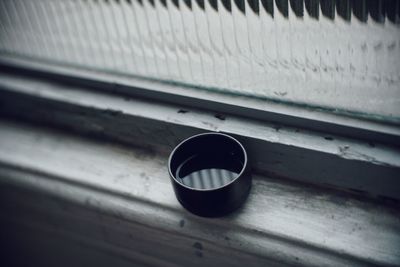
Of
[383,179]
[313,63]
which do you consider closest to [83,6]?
[313,63]

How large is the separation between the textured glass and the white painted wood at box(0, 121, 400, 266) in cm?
12

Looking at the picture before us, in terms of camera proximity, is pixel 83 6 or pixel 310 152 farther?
pixel 83 6

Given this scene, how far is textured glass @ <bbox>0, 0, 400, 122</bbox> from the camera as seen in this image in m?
0.51

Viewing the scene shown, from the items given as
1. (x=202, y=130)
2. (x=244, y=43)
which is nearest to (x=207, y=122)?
(x=202, y=130)

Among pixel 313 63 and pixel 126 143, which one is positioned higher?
pixel 313 63

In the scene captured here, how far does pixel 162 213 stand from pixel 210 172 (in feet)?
0.27

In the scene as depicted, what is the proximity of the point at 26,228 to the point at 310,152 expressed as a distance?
0.49m

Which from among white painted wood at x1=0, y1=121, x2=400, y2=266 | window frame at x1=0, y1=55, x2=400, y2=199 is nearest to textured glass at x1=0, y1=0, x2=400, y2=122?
window frame at x1=0, y1=55, x2=400, y2=199

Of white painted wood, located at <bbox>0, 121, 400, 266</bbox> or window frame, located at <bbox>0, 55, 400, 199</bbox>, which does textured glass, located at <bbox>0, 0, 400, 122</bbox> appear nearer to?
window frame, located at <bbox>0, 55, 400, 199</bbox>

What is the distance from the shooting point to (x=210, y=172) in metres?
0.59

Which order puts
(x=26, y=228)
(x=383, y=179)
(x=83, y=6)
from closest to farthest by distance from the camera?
1. (x=383, y=179)
2. (x=83, y=6)
3. (x=26, y=228)

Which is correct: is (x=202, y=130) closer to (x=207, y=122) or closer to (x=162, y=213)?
(x=207, y=122)

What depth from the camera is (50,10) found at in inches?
26.9

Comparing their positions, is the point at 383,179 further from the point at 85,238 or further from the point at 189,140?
the point at 85,238
